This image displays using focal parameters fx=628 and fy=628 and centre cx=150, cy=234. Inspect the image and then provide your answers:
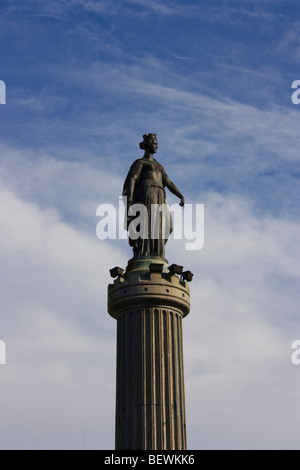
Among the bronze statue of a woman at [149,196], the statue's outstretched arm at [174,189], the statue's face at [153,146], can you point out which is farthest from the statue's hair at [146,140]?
the statue's outstretched arm at [174,189]

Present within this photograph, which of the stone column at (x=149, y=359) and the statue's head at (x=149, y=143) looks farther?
the statue's head at (x=149, y=143)

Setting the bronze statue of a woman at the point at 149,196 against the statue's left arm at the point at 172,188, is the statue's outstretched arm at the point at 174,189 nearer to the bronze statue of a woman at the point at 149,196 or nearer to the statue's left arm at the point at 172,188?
the statue's left arm at the point at 172,188

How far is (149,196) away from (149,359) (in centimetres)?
712

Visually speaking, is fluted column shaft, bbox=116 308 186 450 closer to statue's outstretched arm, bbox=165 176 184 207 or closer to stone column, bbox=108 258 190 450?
stone column, bbox=108 258 190 450

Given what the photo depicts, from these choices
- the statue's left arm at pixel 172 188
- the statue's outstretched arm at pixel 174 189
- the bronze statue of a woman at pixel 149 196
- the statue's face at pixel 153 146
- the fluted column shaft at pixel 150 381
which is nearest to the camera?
the fluted column shaft at pixel 150 381

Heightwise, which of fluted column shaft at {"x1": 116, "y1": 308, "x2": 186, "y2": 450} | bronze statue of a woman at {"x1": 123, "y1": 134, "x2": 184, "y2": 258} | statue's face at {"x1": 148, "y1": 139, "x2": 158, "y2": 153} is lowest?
fluted column shaft at {"x1": 116, "y1": 308, "x2": 186, "y2": 450}

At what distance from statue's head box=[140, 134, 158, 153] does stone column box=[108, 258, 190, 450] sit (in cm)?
621

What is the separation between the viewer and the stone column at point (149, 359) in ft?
74.1

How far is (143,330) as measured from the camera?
24.0 metres

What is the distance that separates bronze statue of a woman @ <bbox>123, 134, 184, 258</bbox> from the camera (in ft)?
86.6

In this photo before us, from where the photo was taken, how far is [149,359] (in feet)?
77.1

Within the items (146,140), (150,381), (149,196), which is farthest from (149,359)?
(146,140)

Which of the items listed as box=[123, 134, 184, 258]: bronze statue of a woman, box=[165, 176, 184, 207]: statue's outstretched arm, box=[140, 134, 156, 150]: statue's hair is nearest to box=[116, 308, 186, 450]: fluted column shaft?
box=[123, 134, 184, 258]: bronze statue of a woman
